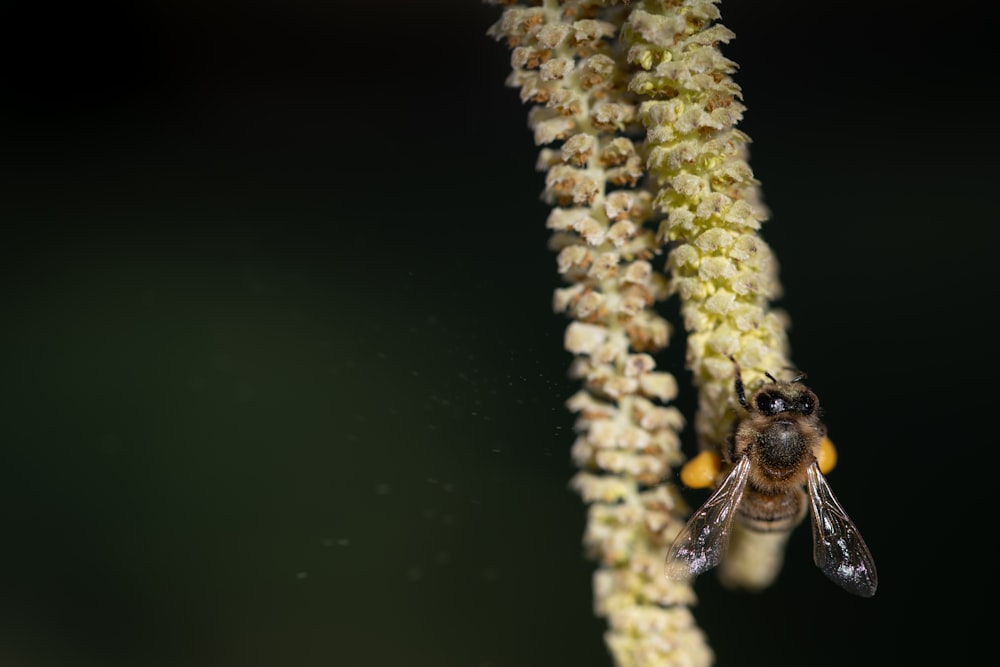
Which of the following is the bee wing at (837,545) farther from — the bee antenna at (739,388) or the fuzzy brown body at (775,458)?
the bee antenna at (739,388)

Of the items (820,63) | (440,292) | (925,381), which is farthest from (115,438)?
(820,63)

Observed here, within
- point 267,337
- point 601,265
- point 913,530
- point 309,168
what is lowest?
point 913,530

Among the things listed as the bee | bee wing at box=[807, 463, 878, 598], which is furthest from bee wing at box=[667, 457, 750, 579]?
bee wing at box=[807, 463, 878, 598]

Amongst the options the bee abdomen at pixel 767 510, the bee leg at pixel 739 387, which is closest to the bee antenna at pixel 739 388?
the bee leg at pixel 739 387

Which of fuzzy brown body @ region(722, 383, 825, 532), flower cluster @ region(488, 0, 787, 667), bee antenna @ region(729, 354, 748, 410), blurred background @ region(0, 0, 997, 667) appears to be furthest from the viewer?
blurred background @ region(0, 0, 997, 667)

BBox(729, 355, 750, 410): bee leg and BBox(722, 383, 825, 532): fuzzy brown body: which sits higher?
BBox(729, 355, 750, 410): bee leg

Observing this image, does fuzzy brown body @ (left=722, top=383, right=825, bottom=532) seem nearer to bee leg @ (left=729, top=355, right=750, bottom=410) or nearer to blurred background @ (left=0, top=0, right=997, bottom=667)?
bee leg @ (left=729, top=355, right=750, bottom=410)

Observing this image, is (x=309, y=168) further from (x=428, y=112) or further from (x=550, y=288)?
(x=550, y=288)
